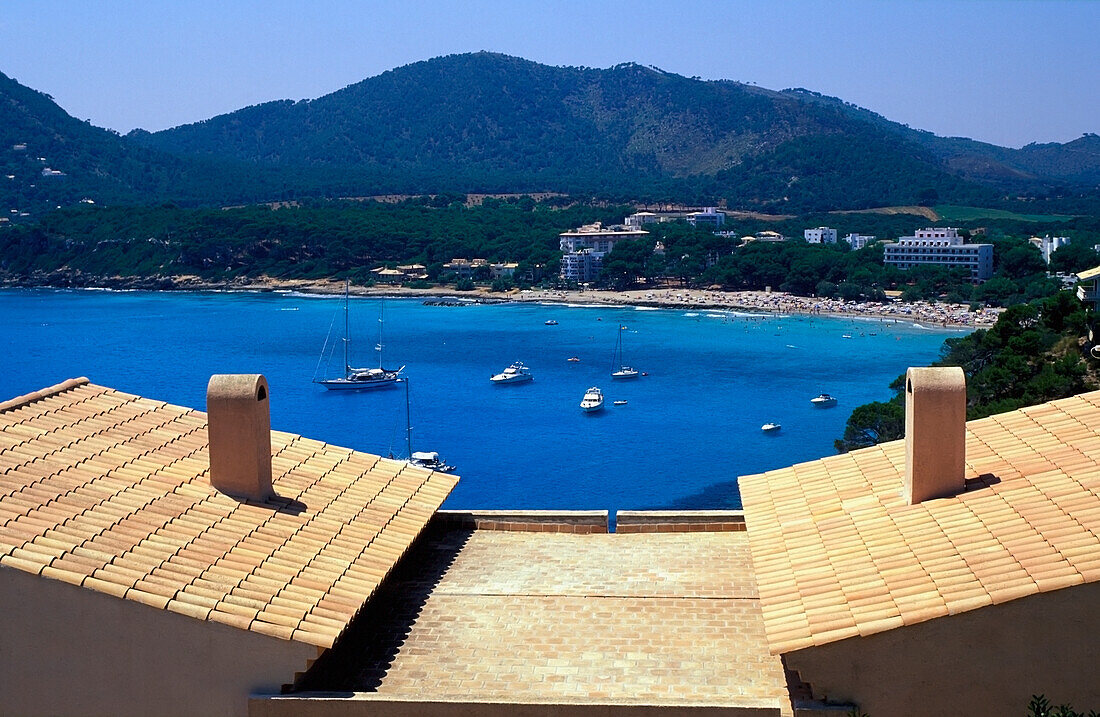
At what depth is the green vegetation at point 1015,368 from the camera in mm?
21938

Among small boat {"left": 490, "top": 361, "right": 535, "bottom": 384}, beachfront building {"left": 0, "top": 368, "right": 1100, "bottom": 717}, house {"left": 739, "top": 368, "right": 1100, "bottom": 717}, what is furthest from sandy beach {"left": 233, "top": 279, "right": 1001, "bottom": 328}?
beachfront building {"left": 0, "top": 368, "right": 1100, "bottom": 717}

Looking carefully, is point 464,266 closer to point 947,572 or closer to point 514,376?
point 514,376

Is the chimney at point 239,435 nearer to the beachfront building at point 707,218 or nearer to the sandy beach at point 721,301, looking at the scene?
the sandy beach at point 721,301

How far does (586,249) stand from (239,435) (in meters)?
87.6

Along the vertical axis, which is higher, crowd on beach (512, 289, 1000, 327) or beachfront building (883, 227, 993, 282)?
beachfront building (883, 227, 993, 282)

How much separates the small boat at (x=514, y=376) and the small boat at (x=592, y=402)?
6086 mm

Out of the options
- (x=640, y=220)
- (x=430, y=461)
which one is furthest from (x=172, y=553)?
(x=640, y=220)

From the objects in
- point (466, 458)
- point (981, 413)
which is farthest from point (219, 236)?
point (981, 413)

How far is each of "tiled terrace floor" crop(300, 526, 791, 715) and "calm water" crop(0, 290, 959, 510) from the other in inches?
994

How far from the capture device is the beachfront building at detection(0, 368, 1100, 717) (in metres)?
5.27

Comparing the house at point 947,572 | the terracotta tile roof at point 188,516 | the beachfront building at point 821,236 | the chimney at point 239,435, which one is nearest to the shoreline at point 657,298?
the beachfront building at point 821,236

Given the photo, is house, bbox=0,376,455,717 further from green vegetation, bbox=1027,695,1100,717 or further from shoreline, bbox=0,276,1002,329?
shoreline, bbox=0,276,1002,329

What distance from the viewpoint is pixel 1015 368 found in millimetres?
23734

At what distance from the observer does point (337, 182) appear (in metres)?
157
